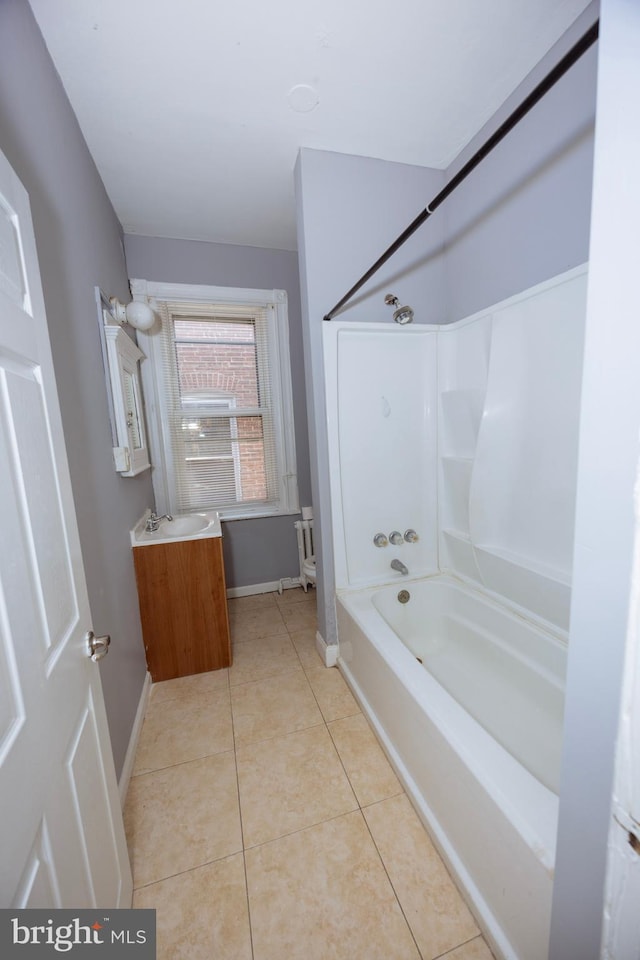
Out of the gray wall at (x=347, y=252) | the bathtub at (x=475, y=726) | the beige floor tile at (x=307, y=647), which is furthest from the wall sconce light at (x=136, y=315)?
the beige floor tile at (x=307, y=647)

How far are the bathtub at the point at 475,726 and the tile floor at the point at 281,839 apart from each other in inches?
4.0

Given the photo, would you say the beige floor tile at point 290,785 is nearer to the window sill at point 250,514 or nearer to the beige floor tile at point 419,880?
the beige floor tile at point 419,880

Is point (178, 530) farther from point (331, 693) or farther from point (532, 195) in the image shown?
point (532, 195)

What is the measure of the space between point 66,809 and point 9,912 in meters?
0.22

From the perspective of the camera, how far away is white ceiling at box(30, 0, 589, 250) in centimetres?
117

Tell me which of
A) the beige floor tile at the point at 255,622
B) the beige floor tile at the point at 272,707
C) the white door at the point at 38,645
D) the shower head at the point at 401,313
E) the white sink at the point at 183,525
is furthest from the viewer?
the beige floor tile at the point at 255,622

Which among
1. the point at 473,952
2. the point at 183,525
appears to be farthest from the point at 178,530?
the point at 473,952

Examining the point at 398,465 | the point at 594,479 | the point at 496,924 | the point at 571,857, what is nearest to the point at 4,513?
the point at 594,479

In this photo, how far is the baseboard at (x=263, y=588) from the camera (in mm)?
2973

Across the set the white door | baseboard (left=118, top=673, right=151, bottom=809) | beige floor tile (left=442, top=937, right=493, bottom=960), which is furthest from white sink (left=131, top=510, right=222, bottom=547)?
beige floor tile (left=442, top=937, right=493, bottom=960)

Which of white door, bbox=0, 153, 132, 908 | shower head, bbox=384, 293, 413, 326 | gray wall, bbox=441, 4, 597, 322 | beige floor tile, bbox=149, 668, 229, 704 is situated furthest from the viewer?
beige floor tile, bbox=149, 668, 229, 704

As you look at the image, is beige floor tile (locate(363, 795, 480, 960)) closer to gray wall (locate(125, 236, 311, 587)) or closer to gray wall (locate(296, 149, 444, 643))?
gray wall (locate(296, 149, 444, 643))

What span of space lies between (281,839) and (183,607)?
45.6 inches

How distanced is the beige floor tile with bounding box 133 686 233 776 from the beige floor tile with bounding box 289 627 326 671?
18.8 inches
